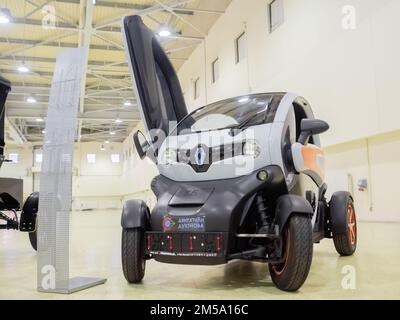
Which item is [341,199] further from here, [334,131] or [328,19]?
[328,19]

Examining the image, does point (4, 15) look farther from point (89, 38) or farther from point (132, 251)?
point (132, 251)

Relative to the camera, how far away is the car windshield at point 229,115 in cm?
279

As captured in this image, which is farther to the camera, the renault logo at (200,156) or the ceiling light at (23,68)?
the ceiling light at (23,68)

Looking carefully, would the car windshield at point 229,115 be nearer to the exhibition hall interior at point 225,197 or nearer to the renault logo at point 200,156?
the exhibition hall interior at point 225,197

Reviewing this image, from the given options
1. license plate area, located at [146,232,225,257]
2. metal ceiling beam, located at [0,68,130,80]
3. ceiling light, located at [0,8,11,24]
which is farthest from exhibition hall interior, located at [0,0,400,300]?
metal ceiling beam, located at [0,68,130,80]

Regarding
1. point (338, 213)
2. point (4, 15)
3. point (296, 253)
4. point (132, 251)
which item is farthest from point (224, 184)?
point (4, 15)

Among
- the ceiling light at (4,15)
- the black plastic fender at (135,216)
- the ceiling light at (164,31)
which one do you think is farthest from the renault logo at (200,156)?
the ceiling light at (164,31)

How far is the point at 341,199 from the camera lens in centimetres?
343

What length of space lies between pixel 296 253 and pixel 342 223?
137cm

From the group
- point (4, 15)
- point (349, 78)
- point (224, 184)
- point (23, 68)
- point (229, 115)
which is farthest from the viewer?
point (23, 68)

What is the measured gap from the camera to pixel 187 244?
2287 mm

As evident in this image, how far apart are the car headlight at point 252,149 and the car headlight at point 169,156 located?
0.52m
